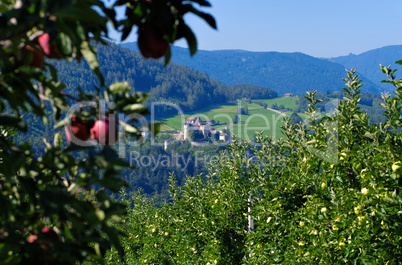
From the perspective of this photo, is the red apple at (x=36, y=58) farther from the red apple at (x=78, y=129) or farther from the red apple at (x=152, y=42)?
the red apple at (x=152, y=42)

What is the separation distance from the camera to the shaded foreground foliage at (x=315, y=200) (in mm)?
3248

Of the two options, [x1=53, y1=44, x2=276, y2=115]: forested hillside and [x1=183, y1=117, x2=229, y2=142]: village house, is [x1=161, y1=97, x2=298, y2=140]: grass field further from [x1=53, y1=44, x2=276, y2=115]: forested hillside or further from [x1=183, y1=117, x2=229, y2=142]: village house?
[x1=53, y1=44, x2=276, y2=115]: forested hillside

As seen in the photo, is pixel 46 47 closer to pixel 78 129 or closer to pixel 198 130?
pixel 78 129

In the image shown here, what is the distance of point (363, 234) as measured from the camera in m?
3.27

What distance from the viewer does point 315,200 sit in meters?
3.86

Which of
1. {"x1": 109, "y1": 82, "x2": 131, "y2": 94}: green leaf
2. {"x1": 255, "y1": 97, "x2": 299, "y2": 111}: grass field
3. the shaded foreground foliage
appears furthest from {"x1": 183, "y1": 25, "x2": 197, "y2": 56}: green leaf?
{"x1": 255, "y1": 97, "x2": 299, "y2": 111}: grass field

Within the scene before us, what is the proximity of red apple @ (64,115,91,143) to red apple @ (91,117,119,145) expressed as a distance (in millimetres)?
71

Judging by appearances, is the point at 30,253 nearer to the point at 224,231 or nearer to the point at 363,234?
the point at 363,234

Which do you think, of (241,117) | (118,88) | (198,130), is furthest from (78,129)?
(241,117)

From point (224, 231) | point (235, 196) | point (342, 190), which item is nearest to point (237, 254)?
point (224, 231)

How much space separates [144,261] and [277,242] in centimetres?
354

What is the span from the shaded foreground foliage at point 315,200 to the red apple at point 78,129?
1.36ft

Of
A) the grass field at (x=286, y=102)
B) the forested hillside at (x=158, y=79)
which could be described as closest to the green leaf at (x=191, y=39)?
the forested hillside at (x=158, y=79)

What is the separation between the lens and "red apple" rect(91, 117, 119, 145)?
1287mm
